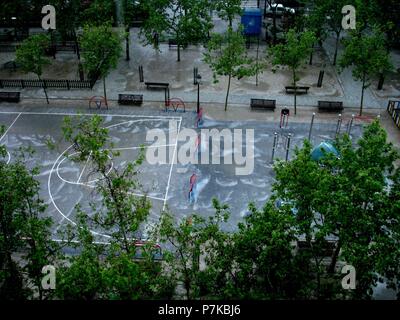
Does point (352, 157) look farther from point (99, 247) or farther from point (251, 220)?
point (99, 247)

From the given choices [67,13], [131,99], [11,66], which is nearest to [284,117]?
[131,99]

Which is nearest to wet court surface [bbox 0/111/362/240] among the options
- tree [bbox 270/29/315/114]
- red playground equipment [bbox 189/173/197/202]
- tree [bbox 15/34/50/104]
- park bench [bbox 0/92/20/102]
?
red playground equipment [bbox 189/173/197/202]

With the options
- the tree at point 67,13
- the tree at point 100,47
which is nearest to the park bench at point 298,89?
the tree at point 100,47

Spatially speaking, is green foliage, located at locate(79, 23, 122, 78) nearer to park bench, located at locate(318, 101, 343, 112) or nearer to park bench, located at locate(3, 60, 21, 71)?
park bench, located at locate(3, 60, 21, 71)

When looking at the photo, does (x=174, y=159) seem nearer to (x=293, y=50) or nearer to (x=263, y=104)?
(x=263, y=104)

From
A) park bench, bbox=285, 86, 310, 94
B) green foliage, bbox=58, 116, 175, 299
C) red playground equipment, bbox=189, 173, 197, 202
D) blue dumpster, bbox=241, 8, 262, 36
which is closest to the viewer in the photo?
green foliage, bbox=58, 116, 175, 299
